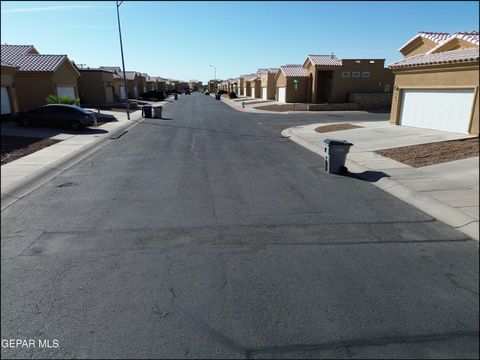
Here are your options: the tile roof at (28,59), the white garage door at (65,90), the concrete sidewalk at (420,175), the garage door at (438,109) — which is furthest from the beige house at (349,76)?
the tile roof at (28,59)

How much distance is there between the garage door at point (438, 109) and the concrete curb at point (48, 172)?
52.4 ft

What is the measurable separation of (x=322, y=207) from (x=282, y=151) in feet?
25.0

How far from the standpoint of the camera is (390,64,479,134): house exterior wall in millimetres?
15297

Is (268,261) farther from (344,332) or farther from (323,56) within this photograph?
(323,56)

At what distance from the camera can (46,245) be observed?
5770 millimetres

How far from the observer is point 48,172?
10.7 metres

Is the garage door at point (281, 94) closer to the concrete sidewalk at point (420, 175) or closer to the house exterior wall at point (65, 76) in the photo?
the house exterior wall at point (65, 76)

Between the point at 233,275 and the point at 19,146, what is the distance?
12951 mm

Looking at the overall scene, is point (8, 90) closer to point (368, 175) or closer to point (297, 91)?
point (368, 175)

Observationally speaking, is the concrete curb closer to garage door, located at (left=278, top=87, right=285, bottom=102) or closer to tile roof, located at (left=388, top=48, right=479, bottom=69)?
tile roof, located at (left=388, top=48, right=479, bottom=69)

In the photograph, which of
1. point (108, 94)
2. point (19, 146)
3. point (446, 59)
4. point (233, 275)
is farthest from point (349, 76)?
point (233, 275)

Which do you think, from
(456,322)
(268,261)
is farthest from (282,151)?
(456,322)

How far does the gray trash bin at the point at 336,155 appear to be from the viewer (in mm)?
10984

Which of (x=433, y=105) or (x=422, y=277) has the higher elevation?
(x=433, y=105)
